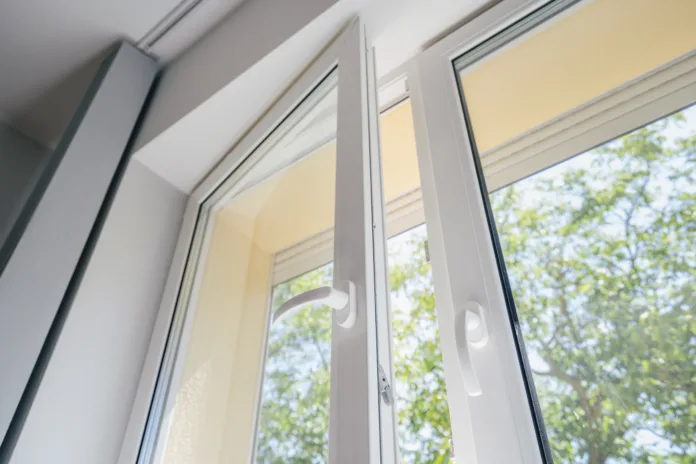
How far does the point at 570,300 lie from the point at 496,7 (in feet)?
2.39

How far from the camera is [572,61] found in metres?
0.97

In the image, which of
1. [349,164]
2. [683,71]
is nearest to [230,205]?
[349,164]

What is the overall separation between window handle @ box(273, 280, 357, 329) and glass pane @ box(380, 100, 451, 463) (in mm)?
103

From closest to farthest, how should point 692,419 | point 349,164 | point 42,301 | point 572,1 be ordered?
1. point 692,419
2. point 349,164
3. point 572,1
4. point 42,301

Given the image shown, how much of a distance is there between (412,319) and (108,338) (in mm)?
828

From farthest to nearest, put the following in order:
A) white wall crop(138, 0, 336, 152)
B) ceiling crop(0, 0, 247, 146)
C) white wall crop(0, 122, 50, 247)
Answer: white wall crop(0, 122, 50, 247)
ceiling crop(0, 0, 247, 146)
white wall crop(138, 0, 336, 152)

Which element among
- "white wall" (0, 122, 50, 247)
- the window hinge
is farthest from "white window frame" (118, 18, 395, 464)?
"white wall" (0, 122, 50, 247)

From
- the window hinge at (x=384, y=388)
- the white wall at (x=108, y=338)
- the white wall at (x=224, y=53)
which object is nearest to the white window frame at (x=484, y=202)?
the window hinge at (x=384, y=388)

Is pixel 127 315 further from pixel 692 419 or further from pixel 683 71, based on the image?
pixel 683 71

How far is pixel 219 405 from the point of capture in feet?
3.34

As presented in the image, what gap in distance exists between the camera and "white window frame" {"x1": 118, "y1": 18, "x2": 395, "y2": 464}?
0.63 metres

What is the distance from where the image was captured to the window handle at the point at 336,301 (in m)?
0.67

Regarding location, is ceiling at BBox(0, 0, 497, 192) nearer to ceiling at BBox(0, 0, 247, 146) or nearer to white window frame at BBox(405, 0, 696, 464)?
ceiling at BBox(0, 0, 247, 146)

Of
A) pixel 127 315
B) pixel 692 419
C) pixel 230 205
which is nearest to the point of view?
pixel 692 419
